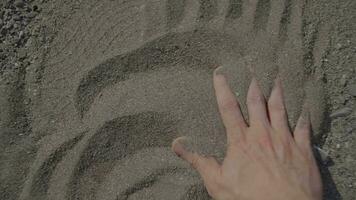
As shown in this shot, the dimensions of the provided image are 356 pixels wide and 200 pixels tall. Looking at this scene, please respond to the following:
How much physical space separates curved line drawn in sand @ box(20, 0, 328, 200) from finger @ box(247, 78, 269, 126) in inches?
1.7

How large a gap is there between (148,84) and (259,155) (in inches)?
19.9

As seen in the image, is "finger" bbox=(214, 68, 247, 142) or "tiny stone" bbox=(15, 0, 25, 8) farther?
"tiny stone" bbox=(15, 0, 25, 8)

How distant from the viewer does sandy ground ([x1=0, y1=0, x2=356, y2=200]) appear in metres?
1.98

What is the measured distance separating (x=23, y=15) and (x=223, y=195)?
1053mm

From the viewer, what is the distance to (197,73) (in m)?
2.03

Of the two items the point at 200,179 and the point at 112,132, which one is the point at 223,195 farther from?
the point at 112,132

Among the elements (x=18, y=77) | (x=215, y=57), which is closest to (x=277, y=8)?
(x=215, y=57)

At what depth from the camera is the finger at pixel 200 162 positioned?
75.1 inches

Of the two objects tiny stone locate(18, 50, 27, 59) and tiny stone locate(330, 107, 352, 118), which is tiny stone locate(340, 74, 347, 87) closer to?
tiny stone locate(330, 107, 352, 118)

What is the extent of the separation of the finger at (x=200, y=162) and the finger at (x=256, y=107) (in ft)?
0.71

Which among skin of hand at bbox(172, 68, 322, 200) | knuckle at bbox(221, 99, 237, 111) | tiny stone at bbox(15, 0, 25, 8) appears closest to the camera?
skin of hand at bbox(172, 68, 322, 200)

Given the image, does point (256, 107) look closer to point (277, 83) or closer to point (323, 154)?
point (277, 83)

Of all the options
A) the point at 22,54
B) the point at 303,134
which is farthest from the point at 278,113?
the point at 22,54

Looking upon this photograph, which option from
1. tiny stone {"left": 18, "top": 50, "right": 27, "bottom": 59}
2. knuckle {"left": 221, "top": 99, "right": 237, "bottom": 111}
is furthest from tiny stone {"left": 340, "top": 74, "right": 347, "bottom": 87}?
tiny stone {"left": 18, "top": 50, "right": 27, "bottom": 59}
